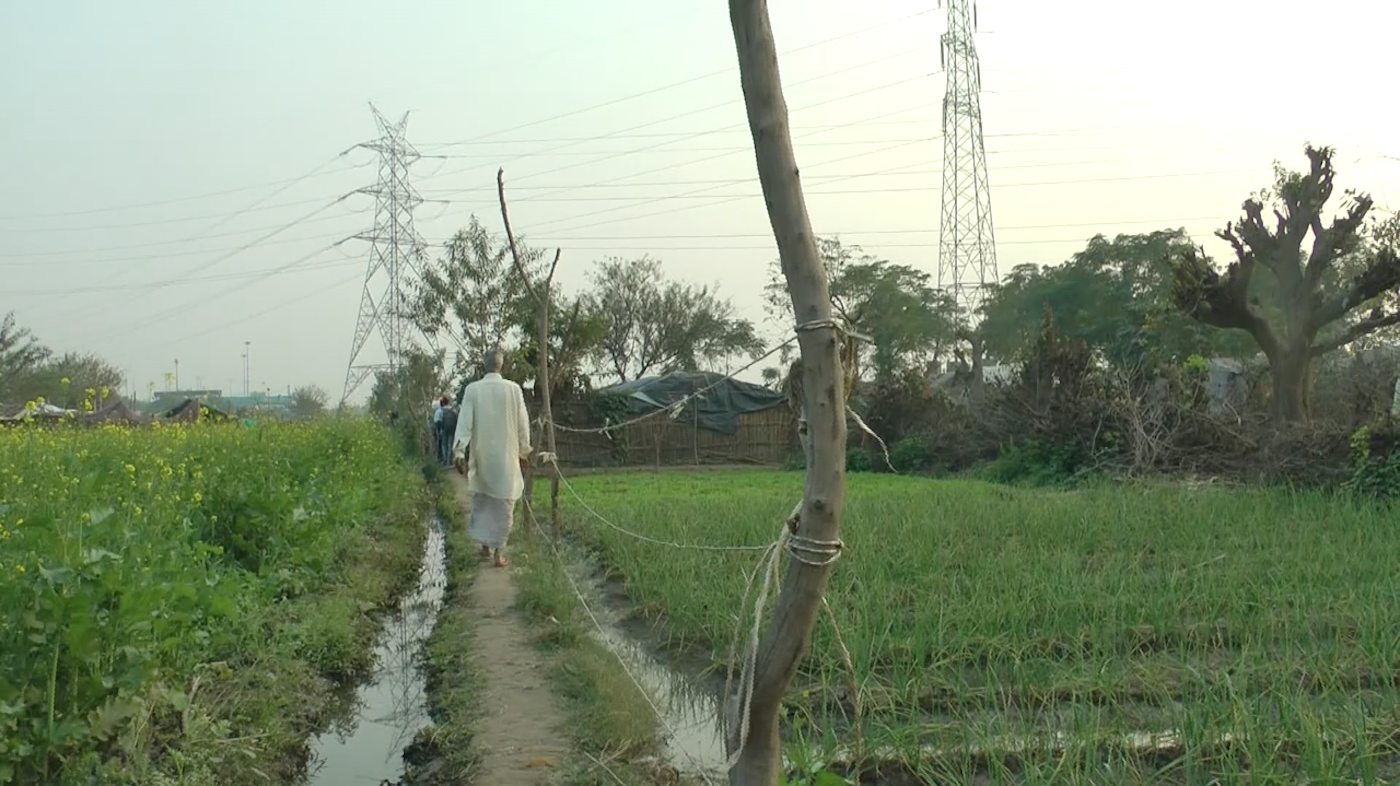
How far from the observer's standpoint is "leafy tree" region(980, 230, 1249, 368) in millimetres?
33094

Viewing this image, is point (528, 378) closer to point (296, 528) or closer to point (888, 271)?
point (296, 528)

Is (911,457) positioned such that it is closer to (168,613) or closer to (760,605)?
(168,613)

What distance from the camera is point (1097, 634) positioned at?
522 cm

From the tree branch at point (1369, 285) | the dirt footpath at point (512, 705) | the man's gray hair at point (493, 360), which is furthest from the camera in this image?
the tree branch at point (1369, 285)

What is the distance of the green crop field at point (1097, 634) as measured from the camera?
369 centimetres

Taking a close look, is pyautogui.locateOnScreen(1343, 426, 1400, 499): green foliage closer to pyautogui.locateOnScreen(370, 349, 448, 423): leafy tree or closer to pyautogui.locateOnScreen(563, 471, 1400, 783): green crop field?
→ pyautogui.locateOnScreen(563, 471, 1400, 783): green crop field

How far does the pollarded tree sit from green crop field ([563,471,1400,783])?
409 cm

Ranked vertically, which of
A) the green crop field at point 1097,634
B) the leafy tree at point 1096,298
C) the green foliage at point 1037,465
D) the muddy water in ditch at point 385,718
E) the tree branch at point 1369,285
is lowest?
the muddy water in ditch at point 385,718

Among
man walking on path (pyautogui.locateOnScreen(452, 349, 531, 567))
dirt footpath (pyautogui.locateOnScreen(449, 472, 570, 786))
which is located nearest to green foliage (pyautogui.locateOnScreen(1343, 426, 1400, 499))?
man walking on path (pyautogui.locateOnScreen(452, 349, 531, 567))

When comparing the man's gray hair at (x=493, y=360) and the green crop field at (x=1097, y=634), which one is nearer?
the green crop field at (x=1097, y=634)

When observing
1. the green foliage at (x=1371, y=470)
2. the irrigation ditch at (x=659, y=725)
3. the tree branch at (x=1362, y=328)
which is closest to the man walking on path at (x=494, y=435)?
the irrigation ditch at (x=659, y=725)

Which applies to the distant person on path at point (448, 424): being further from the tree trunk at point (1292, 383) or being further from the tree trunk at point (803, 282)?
the tree trunk at point (803, 282)

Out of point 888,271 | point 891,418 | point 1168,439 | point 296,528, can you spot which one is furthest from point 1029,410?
point 888,271

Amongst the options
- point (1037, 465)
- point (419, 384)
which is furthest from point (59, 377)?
point (1037, 465)
